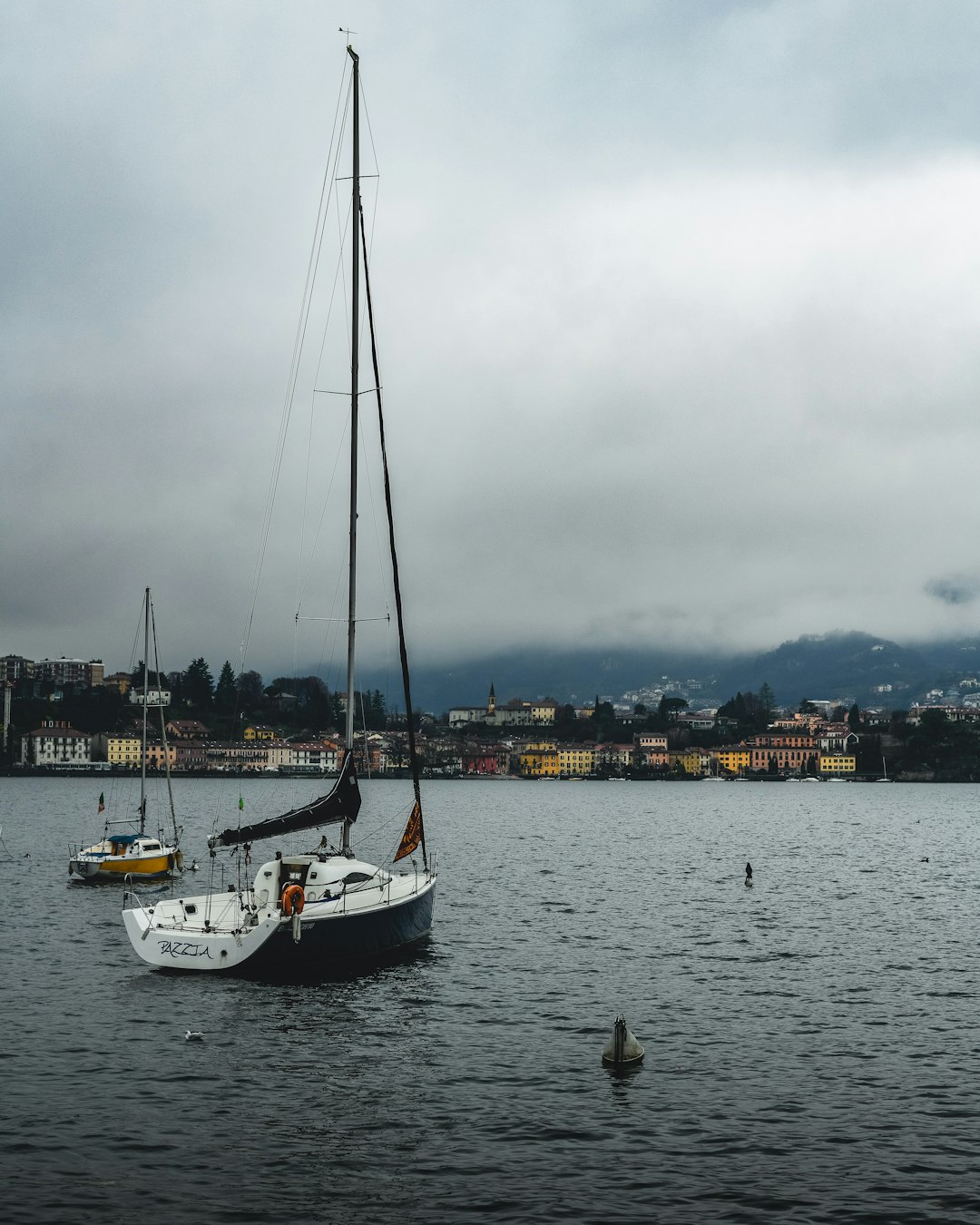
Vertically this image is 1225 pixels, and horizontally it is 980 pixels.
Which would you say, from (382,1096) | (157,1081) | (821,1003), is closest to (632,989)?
(821,1003)

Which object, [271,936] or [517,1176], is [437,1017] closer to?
[271,936]

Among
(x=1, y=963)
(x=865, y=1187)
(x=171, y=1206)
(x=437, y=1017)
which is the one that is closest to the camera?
(x=171, y=1206)

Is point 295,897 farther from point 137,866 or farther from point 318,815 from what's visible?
point 137,866

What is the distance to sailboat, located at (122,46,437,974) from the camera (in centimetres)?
3316

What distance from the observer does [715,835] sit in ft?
397

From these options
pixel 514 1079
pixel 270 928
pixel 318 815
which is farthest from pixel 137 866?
pixel 514 1079

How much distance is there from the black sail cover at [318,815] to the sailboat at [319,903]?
35mm

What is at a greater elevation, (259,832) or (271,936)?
(259,832)

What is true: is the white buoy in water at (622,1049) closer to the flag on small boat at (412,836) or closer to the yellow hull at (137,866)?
the flag on small boat at (412,836)

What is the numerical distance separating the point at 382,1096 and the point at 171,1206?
6.63 metres

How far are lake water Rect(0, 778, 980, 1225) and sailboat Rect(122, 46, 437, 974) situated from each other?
1052 mm

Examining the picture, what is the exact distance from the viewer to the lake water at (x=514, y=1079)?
1923cm

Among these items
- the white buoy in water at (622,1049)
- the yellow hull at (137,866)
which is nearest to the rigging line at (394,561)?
the white buoy in water at (622,1049)

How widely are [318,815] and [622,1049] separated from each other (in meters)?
13.0
